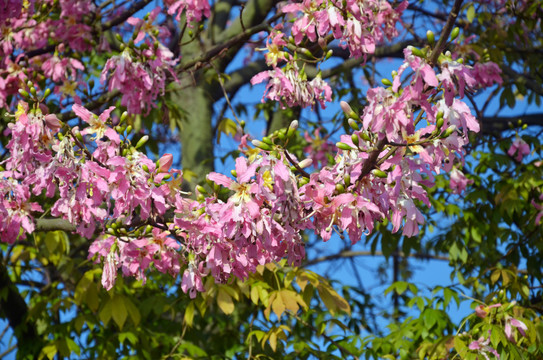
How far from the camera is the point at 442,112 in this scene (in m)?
2.11

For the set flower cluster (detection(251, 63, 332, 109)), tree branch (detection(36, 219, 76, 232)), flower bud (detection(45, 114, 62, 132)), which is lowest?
tree branch (detection(36, 219, 76, 232))

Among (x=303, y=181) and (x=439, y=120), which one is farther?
(x=303, y=181)

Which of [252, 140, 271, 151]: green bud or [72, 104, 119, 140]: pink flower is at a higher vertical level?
[72, 104, 119, 140]: pink flower

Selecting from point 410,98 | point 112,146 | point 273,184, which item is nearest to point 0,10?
point 112,146

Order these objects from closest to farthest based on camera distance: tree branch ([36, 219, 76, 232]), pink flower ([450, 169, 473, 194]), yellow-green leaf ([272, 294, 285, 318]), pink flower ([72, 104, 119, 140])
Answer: pink flower ([72, 104, 119, 140]) → tree branch ([36, 219, 76, 232]) → yellow-green leaf ([272, 294, 285, 318]) → pink flower ([450, 169, 473, 194])

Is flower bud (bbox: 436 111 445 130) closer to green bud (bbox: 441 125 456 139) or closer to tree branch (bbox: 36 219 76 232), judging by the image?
green bud (bbox: 441 125 456 139)

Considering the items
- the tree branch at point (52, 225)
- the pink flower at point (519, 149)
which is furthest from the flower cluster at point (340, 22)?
the pink flower at point (519, 149)

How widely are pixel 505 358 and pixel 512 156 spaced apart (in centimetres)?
201

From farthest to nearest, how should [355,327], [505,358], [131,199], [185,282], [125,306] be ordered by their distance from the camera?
[355,327] < [125,306] < [505,358] < [185,282] < [131,199]

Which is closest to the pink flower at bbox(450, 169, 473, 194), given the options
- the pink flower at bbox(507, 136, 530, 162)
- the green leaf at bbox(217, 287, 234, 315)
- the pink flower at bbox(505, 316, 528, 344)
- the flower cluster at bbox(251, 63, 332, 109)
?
the pink flower at bbox(507, 136, 530, 162)

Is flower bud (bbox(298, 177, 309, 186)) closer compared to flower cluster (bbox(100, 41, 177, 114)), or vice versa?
flower bud (bbox(298, 177, 309, 186))

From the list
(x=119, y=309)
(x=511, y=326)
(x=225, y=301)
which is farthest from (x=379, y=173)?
(x=119, y=309)

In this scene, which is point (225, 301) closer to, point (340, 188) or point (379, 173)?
point (340, 188)

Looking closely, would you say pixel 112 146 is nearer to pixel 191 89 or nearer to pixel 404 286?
pixel 404 286
